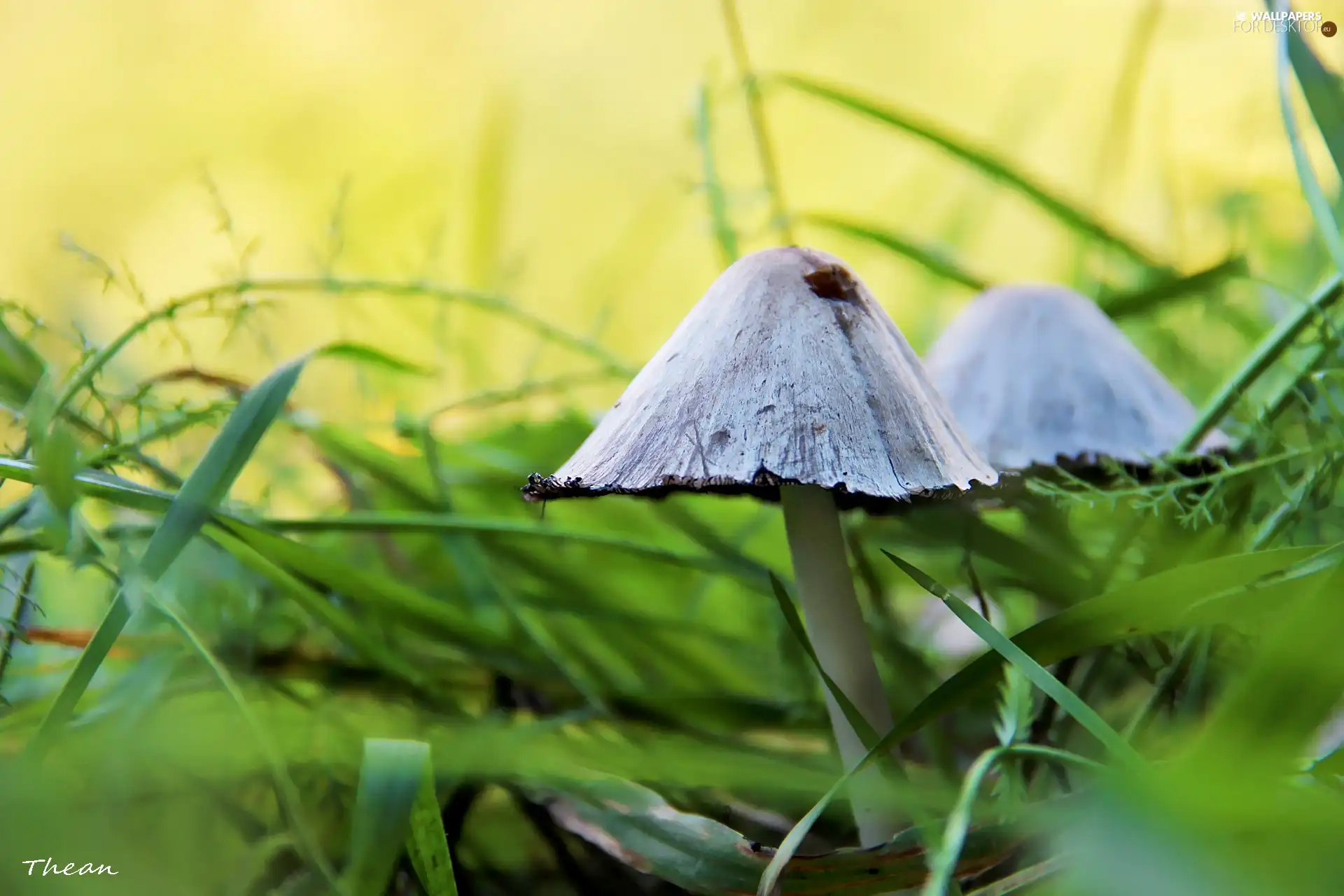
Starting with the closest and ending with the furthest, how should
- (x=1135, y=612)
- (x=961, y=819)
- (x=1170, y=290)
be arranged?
(x=961, y=819)
(x=1135, y=612)
(x=1170, y=290)

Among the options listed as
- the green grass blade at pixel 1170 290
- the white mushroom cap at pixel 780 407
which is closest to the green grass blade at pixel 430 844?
the white mushroom cap at pixel 780 407

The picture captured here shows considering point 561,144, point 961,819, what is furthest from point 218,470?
point 561,144

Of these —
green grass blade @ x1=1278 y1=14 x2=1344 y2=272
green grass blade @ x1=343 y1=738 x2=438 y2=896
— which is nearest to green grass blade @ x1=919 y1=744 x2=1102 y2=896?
green grass blade @ x1=343 y1=738 x2=438 y2=896

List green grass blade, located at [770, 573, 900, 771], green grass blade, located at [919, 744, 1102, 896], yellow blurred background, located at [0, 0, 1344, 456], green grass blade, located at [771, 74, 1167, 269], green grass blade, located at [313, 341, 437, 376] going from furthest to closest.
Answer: yellow blurred background, located at [0, 0, 1344, 456] → green grass blade, located at [771, 74, 1167, 269] → green grass blade, located at [313, 341, 437, 376] → green grass blade, located at [770, 573, 900, 771] → green grass blade, located at [919, 744, 1102, 896]

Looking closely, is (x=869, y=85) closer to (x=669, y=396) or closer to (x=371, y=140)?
(x=371, y=140)

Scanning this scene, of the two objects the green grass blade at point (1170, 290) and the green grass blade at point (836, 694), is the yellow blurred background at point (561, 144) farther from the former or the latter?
the green grass blade at point (836, 694)

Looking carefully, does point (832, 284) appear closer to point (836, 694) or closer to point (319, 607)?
point (836, 694)

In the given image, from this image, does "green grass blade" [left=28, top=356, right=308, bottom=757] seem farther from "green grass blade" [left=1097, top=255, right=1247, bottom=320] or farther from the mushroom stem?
"green grass blade" [left=1097, top=255, right=1247, bottom=320]
